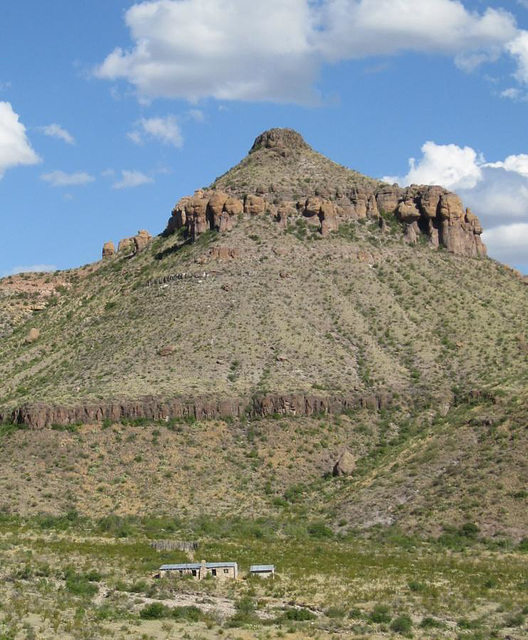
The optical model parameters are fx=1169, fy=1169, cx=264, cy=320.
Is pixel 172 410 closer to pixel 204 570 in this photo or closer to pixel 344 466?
pixel 344 466

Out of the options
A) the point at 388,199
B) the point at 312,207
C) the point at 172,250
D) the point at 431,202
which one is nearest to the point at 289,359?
the point at 312,207

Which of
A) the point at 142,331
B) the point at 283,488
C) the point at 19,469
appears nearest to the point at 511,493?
the point at 283,488

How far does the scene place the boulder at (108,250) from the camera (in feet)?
431

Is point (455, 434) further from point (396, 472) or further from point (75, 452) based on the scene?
point (75, 452)

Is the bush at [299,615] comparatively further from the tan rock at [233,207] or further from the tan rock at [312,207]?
the tan rock at [312,207]

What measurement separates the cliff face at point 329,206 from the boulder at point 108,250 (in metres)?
10.8

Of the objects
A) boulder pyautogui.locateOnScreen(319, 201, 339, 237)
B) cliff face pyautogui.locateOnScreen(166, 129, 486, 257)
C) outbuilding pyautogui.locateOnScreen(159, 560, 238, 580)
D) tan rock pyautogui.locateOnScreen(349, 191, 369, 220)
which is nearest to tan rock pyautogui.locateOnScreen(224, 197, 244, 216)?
→ cliff face pyautogui.locateOnScreen(166, 129, 486, 257)

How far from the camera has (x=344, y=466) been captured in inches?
3189

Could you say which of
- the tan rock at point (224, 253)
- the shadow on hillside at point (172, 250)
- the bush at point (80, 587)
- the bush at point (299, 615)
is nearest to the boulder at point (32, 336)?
the shadow on hillside at point (172, 250)

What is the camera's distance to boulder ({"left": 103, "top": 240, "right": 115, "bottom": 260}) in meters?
131

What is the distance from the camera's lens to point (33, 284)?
132375 mm

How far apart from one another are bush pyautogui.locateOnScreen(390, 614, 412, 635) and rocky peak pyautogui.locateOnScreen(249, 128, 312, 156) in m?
92.7

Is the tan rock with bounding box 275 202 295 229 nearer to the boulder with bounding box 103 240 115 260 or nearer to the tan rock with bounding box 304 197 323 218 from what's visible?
the tan rock with bounding box 304 197 323 218

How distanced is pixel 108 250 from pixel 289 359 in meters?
45.2
